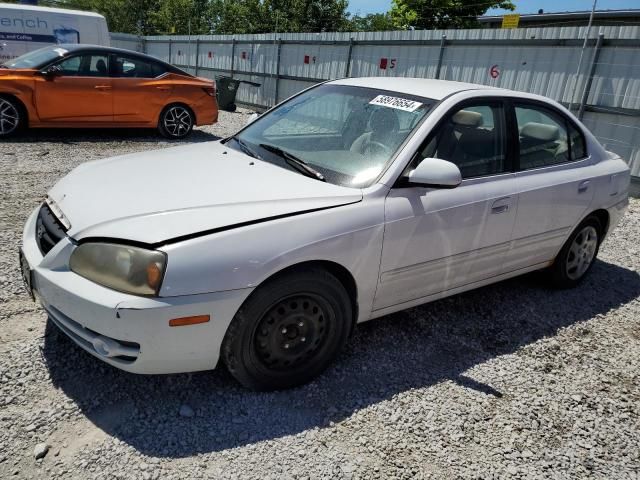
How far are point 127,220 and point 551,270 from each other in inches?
138

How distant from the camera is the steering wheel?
315 cm

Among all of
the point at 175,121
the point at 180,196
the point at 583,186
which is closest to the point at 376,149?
the point at 180,196

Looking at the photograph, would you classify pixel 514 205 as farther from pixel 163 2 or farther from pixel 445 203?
pixel 163 2

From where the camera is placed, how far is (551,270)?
4441 millimetres

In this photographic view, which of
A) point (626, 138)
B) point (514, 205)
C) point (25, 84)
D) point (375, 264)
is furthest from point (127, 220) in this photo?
point (626, 138)

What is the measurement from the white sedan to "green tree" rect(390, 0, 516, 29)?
30.3m

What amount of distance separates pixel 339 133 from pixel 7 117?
24.1 ft

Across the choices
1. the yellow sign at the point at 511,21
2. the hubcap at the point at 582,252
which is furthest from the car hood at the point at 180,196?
the yellow sign at the point at 511,21

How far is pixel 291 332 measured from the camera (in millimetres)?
2771

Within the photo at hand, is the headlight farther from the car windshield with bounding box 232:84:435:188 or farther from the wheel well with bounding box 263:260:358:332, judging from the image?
the car windshield with bounding box 232:84:435:188

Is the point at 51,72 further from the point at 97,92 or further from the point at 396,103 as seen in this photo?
the point at 396,103

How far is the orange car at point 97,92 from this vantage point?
8469mm

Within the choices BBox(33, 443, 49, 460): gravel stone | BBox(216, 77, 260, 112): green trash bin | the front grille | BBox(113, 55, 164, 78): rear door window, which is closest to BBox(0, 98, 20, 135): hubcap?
BBox(113, 55, 164, 78): rear door window

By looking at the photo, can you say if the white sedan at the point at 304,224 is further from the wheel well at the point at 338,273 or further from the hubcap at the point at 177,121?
the hubcap at the point at 177,121
